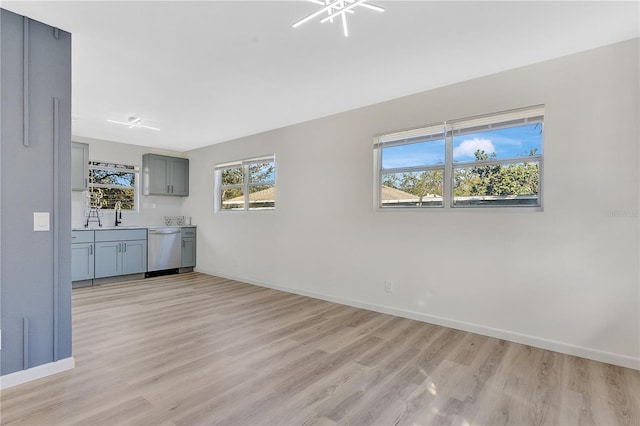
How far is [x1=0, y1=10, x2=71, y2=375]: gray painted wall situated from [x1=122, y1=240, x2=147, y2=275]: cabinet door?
339cm

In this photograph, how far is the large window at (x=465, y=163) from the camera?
2947 mm

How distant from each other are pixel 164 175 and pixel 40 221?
14.1ft

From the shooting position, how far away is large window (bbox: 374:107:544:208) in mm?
2947

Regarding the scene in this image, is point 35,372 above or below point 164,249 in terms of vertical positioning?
below

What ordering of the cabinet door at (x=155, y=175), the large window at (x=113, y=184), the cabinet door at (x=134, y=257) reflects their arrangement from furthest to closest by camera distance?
1. the cabinet door at (x=155, y=175)
2. the large window at (x=113, y=184)
3. the cabinet door at (x=134, y=257)

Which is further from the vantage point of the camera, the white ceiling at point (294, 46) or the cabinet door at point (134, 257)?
the cabinet door at point (134, 257)

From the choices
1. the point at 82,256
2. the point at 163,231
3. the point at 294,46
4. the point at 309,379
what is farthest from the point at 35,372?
the point at 163,231

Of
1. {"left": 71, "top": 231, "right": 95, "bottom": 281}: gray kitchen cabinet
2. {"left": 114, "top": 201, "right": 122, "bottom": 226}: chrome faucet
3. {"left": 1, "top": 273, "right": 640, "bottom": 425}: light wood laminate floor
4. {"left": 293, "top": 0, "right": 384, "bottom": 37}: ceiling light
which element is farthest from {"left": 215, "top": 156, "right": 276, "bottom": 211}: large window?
{"left": 293, "top": 0, "right": 384, "bottom": 37}: ceiling light

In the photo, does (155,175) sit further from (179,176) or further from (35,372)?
(35,372)

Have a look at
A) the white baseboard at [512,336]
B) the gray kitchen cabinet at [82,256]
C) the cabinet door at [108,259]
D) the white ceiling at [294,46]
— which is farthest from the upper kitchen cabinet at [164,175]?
the white baseboard at [512,336]

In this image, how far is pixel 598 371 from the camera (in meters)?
2.36

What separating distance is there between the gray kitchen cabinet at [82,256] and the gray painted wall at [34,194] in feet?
10.2

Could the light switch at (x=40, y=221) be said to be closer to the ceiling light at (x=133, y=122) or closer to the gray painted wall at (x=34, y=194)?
the gray painted wall at (x=34, y=194)

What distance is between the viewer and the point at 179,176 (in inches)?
256
